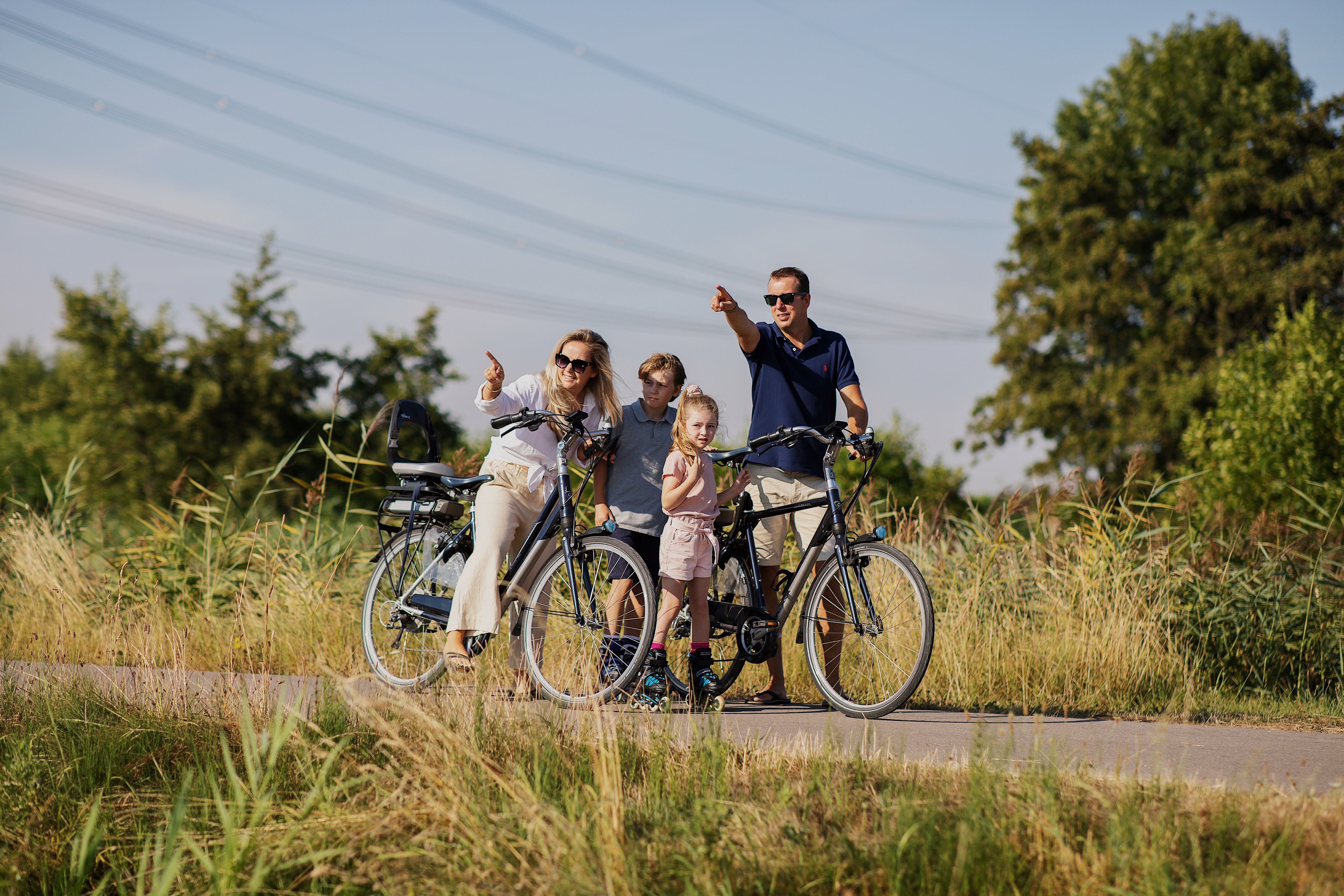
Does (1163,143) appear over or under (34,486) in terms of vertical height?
over

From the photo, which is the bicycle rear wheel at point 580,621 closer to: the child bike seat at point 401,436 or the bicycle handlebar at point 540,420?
the bicycle handlebar at point 540,420

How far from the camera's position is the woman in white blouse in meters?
5.57

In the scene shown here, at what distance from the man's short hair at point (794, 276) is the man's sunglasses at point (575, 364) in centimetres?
109

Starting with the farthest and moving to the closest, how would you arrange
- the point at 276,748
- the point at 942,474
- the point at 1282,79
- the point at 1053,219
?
the point at 1053,219
the point at 1282,79
the point at 942,474
the point at 276,748

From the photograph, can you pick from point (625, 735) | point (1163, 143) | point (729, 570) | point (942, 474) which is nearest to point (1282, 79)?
point (1163, 143)

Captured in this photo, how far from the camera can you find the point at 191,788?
13.0ft

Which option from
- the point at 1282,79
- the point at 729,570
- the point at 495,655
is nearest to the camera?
the point at 495,655

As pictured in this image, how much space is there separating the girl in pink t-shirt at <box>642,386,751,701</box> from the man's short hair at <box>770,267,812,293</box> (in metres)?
0.82

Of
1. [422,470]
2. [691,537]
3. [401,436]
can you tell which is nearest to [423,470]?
[422,470]

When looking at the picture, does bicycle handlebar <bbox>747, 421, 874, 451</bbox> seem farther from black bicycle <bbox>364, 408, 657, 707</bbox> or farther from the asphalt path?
the asphalt path

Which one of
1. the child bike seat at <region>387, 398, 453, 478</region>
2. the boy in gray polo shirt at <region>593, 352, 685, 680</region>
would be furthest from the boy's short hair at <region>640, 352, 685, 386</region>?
the child bike seat at <region>387, 398, 453, 478</region>

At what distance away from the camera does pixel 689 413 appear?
17.6 ft

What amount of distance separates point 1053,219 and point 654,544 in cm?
2493

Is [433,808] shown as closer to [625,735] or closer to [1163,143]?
[625,735]
